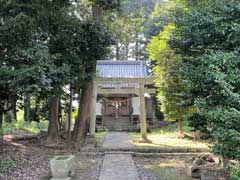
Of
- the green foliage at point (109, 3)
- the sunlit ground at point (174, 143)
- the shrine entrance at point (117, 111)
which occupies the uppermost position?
the green foliage at point (109, 3)

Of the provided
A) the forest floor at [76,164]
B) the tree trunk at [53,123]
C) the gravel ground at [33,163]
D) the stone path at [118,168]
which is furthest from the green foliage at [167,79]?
the gravel ground at [33,163]

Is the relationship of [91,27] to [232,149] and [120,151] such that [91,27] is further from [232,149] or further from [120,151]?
[232,149]

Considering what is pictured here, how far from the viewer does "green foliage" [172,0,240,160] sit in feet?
17.6

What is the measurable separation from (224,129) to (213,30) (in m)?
2.31

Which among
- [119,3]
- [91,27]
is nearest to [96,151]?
[91,27]

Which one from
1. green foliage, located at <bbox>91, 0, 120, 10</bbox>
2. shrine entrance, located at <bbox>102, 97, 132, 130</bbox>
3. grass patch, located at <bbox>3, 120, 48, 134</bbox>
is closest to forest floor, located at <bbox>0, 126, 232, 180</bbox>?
grass patch, located at <bbox>3, 120, 48, 134</bbox>

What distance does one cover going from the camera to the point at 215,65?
5.98m

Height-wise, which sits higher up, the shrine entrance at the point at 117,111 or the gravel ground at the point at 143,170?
the shrine entrance at the point at 117,111

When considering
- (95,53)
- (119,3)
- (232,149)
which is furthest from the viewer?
(95,53)

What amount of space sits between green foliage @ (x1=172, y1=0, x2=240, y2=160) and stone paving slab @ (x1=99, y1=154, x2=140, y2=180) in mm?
1879

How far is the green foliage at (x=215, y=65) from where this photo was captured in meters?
5.38

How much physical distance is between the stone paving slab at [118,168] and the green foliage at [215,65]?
74.0 inches

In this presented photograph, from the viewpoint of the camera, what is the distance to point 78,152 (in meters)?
10.6

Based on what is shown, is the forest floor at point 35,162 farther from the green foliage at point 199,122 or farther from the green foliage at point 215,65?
the green foliage at point 215,65
